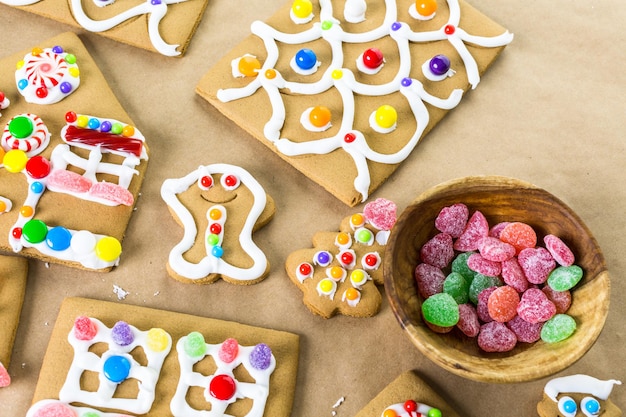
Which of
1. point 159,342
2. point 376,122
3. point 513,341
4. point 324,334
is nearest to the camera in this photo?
point 513,341

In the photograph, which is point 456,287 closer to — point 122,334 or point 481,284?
point 481,284

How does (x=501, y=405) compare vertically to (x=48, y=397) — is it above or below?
above

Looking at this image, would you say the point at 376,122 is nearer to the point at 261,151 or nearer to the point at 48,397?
the point at 261,151

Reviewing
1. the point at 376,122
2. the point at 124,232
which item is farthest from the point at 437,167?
the point at 124,232

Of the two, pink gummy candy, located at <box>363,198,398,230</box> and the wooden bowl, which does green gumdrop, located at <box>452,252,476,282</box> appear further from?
pink gummy candy, located at <box>363,198,398,230</box>

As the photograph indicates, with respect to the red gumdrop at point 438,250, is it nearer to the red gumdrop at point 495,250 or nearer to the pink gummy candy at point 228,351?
the red gumdrop at point 495,250

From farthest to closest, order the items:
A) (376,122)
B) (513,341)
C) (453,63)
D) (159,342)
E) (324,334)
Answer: (453,63), (376,122), (324,334), (159,342), (513,341)

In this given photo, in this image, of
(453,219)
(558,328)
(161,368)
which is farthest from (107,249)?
(558,328)

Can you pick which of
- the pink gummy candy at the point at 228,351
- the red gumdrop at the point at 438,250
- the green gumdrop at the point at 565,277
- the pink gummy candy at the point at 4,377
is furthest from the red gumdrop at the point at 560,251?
the pink gummy candy at the point at 4,377
